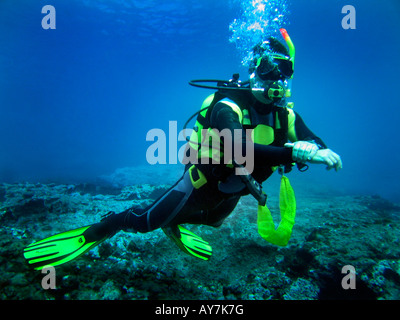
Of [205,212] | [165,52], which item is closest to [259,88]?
[205,212]

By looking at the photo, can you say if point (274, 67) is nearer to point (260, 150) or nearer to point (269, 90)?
point (269, 90)

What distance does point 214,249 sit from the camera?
11.4 ft

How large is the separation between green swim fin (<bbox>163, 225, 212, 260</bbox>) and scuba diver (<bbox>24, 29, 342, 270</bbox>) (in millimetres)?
16

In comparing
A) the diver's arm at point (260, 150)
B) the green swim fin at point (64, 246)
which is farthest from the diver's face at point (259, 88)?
the green swim fin at point (64, 246)

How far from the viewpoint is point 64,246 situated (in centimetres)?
254

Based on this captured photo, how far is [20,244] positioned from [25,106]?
3097 inches

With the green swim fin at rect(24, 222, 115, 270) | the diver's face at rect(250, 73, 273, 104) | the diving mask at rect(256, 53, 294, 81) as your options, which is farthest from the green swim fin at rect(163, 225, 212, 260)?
the diving mask at rect(256, 53, 294, 81)

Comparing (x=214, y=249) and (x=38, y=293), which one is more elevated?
(x=38, y=293)

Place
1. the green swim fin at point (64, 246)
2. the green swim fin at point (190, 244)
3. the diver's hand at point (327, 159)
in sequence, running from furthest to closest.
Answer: the green swim fin at point (190, 244) < the green swim fin at point (64, 246) < the diver's hand at point (327, 159)

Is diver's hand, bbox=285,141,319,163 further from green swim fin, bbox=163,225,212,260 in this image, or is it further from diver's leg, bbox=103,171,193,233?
green swim fin, bbox=163,225,212,260

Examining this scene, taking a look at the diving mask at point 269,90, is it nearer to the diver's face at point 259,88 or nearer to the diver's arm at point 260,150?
the diver's face at point 259,88

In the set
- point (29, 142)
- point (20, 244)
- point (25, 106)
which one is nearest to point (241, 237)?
point (20, 244)

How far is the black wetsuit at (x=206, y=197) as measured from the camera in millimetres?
2232
